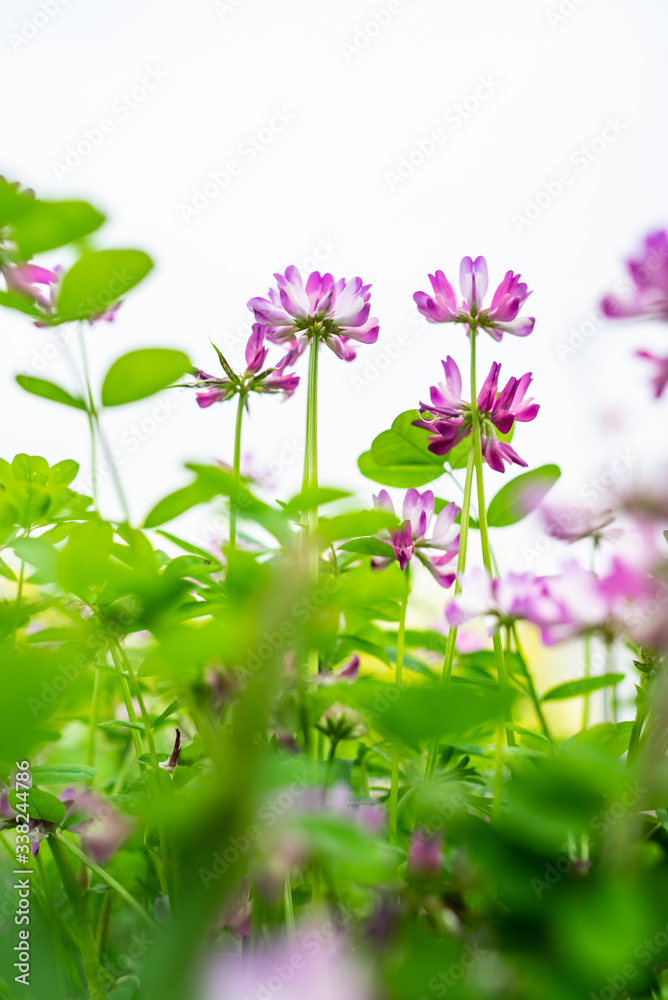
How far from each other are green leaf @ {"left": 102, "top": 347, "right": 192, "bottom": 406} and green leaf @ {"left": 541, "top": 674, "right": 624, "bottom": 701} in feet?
1.17

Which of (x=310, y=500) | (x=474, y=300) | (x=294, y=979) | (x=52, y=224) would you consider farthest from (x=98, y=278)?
(x=474, y=300)

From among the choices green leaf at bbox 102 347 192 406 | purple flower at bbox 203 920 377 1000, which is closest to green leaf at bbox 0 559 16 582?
green leaf at bbox 102 347 192 406

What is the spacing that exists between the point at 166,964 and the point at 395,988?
0.28ft

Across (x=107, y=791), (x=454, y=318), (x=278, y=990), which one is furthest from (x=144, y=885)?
(x=454, y=318)

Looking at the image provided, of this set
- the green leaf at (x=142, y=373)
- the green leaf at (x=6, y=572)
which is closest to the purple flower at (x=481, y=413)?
the green leaf at (x=142, y=373)

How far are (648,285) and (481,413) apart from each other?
233 mm

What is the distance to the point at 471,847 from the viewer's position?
9.8 inches

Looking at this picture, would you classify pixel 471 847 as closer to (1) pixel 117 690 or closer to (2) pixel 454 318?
(2) pixel 454 318

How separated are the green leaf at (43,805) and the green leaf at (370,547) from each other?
0.79 feet

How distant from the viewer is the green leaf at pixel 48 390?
371 millimetres

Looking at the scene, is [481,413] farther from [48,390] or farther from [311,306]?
[48,390]

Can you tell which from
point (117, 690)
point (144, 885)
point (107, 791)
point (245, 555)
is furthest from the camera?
point (117, 690)

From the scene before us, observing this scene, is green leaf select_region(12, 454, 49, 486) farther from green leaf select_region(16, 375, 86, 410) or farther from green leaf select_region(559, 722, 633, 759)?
green leaf select_region(559, 722, 633, 759)

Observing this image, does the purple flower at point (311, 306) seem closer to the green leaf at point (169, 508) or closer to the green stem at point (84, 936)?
the green leaf at point (169, 508)
